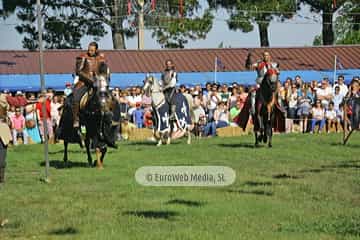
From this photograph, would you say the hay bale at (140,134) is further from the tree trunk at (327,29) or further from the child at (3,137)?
the tree trunk at (327,29)

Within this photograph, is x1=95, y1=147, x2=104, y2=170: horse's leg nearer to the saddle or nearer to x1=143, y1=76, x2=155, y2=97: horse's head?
the saddle

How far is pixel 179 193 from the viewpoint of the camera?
11281 millimetres

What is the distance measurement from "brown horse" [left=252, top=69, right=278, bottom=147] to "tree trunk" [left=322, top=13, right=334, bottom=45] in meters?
27.5

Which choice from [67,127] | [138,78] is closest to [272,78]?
[67,127]

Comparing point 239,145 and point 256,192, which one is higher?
point 256,192

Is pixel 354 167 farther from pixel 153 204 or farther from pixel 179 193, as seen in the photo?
pixel 153 204

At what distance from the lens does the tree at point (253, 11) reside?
4403 centimetres

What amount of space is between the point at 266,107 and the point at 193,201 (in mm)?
9066

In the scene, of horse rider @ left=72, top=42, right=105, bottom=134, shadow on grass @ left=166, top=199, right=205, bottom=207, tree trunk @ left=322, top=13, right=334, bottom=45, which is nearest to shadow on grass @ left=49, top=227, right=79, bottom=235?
shadow on grass @ left=166, top=199, right=205, bottom=207

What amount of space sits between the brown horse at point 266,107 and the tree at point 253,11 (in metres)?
25.1

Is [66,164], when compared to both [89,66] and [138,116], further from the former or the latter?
[138,116]

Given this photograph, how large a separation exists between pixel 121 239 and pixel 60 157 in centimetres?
994

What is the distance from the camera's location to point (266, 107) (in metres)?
19.3

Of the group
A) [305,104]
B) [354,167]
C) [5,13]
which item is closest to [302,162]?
[354,167]
